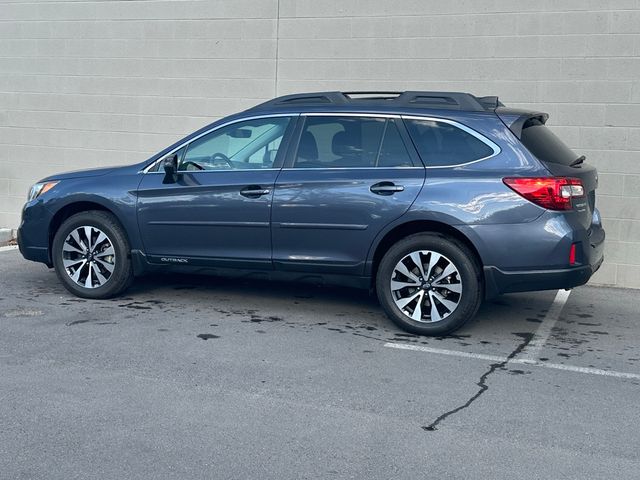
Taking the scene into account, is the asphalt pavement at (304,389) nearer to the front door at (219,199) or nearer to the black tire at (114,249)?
A: the black tire at (114,249)

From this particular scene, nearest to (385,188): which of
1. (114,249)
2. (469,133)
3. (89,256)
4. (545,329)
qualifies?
(469,133)

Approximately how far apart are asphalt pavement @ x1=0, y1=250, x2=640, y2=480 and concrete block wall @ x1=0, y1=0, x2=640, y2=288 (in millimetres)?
2073

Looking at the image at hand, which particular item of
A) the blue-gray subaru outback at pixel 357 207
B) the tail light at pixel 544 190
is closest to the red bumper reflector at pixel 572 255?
the blue-gray subaru outback at pixel 357 207

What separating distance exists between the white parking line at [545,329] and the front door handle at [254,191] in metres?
2.35

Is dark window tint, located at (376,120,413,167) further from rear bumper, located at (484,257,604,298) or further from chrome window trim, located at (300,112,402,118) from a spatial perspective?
rear bumper, located at (484,257,604,298)

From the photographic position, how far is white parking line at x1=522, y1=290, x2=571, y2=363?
6.82 m

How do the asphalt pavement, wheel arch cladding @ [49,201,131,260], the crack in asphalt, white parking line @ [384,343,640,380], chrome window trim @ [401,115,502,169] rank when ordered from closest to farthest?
the asphalt pavement
the crack in asphalt
white parking line @ [384,343,640,380]
chrome window trim @ [401,115,502,169]
wheel arch cladding @ [49,201,131,260]

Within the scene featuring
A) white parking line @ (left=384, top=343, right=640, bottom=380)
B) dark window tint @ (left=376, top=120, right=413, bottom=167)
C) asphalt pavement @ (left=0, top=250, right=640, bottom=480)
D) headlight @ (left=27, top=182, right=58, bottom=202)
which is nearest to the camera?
asphalt pavement @ (left=0, top=250, right=640, bottom=480)

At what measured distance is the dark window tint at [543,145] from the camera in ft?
23.2

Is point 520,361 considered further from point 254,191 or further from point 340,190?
point 254,191

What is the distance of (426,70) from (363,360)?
4571 mm

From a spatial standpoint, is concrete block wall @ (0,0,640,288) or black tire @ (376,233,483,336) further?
concrete block wall @ (0,0,640,288)

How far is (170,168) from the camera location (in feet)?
25.7

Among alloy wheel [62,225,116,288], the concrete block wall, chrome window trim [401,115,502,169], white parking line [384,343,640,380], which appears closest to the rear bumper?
white parking line [384,343,640,380]
